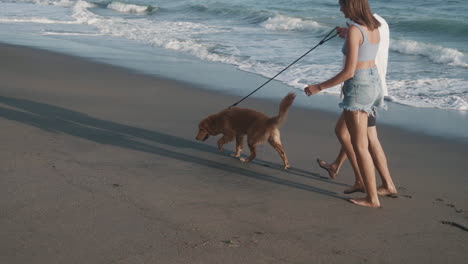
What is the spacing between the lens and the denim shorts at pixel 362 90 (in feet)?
14.8

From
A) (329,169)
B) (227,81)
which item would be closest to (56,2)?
(227,81)

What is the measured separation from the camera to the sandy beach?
12.7ft

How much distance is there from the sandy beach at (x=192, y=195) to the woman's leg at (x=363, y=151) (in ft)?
0.42

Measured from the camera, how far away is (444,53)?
42.6 ft

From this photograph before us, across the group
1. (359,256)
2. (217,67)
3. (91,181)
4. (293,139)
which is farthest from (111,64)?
(359,256)

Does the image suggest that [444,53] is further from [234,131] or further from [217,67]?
[234,131]

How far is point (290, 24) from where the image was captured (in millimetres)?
18875

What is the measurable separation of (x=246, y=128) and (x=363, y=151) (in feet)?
5.69

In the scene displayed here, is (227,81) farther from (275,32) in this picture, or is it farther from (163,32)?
(275,32)

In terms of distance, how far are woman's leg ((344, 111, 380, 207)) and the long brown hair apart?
723 millimetres

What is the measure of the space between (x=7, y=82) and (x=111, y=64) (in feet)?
8.25

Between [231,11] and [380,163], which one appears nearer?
[380,163]

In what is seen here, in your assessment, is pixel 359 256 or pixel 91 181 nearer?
pixel 359 256

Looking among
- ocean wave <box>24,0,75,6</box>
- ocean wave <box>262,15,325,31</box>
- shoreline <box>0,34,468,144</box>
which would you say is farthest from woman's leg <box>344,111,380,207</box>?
ocean wave <box>24,0,75,6</box>
